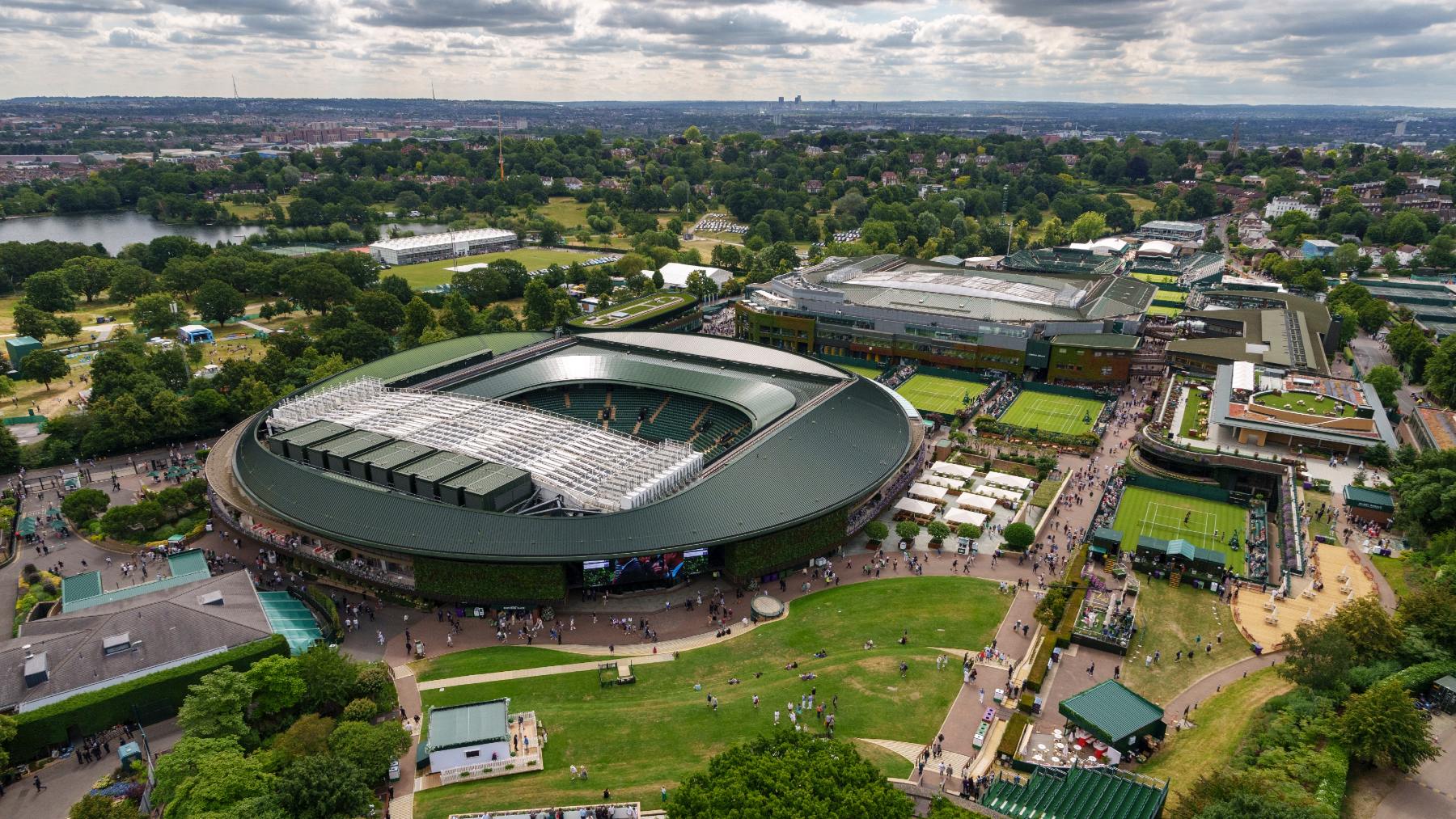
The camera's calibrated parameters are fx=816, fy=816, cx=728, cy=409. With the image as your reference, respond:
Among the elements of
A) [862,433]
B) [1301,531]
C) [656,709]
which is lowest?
[656,709]

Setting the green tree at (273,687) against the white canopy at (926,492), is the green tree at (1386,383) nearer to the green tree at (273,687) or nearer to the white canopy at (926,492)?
the white canopy at (926,492)

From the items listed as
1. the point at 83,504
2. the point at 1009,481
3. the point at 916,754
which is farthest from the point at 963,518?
the point at 83,504

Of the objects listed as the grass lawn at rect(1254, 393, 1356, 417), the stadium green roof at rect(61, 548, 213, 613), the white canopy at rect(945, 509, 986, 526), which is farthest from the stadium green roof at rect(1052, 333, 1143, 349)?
the stadium green roof at rect(61, 548, 213, 613)

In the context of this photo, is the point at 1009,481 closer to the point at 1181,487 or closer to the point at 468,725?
the point at 1181,487

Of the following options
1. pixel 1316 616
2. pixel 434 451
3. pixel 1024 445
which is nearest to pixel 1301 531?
pixel 1316 616

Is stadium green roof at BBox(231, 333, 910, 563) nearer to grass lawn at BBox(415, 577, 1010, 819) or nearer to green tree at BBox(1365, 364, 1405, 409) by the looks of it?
grass lawn at BBox(415, 577, 1010, 819)

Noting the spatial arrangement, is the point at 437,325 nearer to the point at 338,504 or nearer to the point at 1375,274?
the point at 338,504
